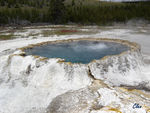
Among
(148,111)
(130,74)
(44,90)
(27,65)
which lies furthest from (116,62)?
(27,65)

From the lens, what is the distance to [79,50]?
9039mm

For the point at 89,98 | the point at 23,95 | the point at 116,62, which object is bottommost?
the point at 23,95

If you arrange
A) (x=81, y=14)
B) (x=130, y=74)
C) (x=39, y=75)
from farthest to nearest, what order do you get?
(x=81, y=14)
(x=130, y=74)
(x=39, y=75)

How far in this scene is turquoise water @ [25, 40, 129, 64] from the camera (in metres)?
7.88

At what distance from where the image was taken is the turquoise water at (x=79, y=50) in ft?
25.9

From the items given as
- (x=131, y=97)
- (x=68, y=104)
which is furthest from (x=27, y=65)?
(x=131, y=97)

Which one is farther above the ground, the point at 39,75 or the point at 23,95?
the point at 39,75

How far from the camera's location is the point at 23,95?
5.62 metres

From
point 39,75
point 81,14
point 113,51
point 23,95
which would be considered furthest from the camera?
point 81,14

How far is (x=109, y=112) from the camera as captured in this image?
13.2ft

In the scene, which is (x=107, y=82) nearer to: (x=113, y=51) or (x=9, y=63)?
(x=113, y=51)

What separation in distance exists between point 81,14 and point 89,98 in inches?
1422

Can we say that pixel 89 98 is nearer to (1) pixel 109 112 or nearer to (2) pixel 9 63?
(1) pixel 109 112

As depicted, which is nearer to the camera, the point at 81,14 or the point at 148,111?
the point at 148,111
